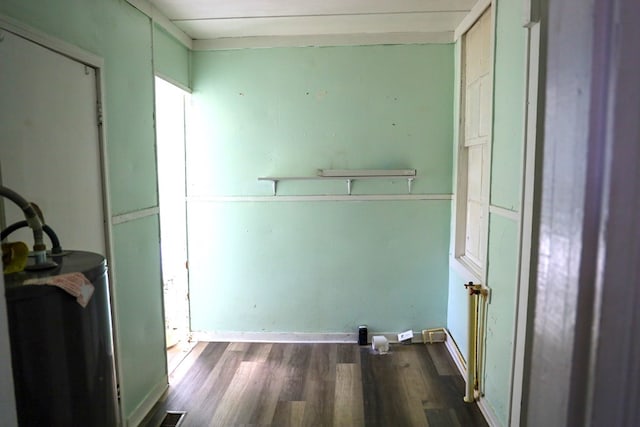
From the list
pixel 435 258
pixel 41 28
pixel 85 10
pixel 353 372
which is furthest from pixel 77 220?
pixel 435 258

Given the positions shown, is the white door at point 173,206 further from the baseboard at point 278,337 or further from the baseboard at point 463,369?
the baseboard at point 463,369

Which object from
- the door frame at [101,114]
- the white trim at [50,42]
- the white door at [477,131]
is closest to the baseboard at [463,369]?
the white door at [477,131]

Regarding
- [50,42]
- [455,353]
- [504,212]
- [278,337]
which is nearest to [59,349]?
[50,42]

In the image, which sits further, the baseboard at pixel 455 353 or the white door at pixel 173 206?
the white door at pixel 173 206

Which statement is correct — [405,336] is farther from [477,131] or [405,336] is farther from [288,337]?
[477,131]

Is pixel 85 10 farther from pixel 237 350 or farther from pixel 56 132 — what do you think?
pixel 237 350

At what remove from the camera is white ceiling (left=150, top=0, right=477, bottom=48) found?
8.30 ft

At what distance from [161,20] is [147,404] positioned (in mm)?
2507

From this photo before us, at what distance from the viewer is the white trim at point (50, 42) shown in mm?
1365

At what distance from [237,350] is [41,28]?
8.46 feet

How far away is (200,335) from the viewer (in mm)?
3406

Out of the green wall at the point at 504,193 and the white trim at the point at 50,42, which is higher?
the white trim at the point at 50,42

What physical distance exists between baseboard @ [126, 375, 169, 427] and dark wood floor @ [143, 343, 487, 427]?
42mm

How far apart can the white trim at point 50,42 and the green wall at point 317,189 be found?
1.38 metres
